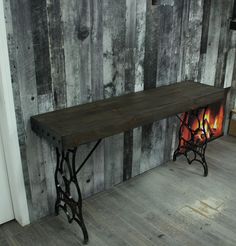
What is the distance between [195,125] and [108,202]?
135 cm

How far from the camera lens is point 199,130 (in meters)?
2.97

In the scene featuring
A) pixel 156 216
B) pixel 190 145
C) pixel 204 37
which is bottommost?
pixel 156 216

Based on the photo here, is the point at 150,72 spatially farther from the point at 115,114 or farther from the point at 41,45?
the point at 41,45

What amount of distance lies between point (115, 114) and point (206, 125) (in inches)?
68.5

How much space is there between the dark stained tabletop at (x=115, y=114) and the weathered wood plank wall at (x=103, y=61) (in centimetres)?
11

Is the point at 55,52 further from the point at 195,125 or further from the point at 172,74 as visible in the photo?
the point at 195,125

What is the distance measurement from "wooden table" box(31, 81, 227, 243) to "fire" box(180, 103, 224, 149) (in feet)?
1.94

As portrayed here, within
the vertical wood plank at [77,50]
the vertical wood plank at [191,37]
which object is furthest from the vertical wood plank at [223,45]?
the vertical wood plank at [77,50]

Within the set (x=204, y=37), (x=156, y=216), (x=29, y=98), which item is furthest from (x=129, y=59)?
(x=156, y=216)

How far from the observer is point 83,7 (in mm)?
2055

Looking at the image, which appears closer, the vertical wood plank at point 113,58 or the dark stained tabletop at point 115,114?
the dark stained tabletop at point 115,114

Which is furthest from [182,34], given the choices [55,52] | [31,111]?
[31,111]

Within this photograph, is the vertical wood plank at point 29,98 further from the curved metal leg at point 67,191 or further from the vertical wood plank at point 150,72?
the vertical wood plank at point 150,72

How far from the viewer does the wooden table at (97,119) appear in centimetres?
183
